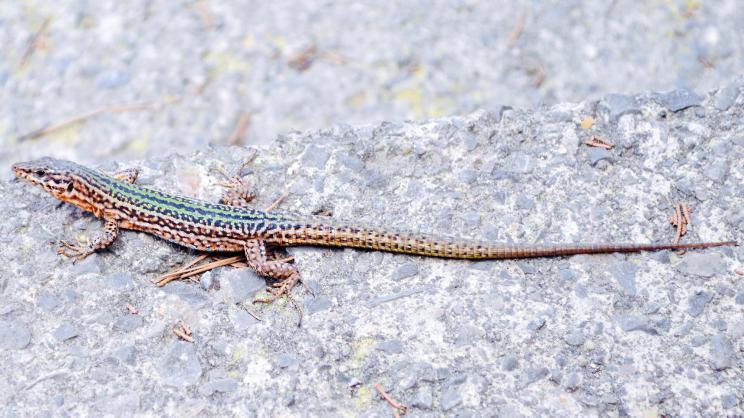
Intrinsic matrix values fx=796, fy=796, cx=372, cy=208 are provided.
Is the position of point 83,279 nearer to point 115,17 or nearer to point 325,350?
point 325,350

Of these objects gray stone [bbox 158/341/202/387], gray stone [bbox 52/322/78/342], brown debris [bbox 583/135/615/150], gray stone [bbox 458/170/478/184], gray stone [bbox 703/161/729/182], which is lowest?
gray stone [bbox 52/322/78/342]

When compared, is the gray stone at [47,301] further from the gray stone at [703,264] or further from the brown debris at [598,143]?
the gray stone at [703,264]

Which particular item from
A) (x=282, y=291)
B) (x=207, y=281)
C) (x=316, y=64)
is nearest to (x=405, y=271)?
(x=282, y=291)

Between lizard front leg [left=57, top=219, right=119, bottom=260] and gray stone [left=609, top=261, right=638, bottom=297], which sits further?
Result: lizard front leg [left=57, top=219, right=119, bottom=260]

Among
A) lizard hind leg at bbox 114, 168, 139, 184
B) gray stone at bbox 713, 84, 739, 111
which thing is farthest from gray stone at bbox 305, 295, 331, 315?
gray stone at bbox 713, 84, 739, 111

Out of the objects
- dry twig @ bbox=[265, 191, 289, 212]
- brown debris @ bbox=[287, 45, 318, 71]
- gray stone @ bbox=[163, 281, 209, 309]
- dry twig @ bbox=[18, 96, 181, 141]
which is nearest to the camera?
gray stone @ bbox=[163, 281, 209, 309]

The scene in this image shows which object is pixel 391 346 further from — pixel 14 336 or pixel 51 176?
pixel 51 176

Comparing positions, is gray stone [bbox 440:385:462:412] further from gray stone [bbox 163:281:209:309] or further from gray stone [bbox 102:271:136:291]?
gray stone [bbox 102:271:136:291]
